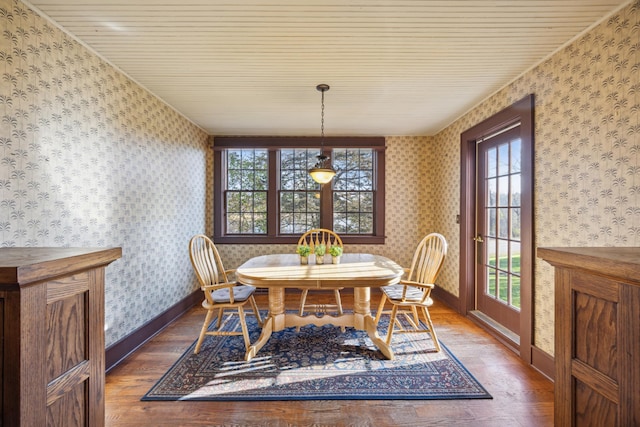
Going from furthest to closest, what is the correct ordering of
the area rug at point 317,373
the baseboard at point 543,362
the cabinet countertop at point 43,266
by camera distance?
the baseboard at point 543,362
the area rug at point 317,373
the cabinet countertop at point 43,266

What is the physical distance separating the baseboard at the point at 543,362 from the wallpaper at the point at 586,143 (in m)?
0.05

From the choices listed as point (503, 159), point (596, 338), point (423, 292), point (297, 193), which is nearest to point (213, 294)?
point (423, 292)

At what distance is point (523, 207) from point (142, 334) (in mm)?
3690

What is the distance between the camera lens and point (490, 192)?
133 inches

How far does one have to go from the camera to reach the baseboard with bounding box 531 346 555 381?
7.28 feet

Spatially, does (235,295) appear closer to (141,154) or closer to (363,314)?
(363,314)

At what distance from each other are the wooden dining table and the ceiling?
171 centimetres

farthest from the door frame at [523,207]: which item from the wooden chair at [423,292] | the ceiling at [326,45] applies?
the wooden chair at [423,292]

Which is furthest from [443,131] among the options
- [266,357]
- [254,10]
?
[266,357]

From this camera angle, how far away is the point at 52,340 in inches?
34.4

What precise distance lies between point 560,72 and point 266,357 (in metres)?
3.22

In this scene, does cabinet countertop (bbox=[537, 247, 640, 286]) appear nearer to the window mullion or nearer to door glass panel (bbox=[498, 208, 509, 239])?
door glass panel (bbox=[498, 208, 509, 239])

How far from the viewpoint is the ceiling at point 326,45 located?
1.79m

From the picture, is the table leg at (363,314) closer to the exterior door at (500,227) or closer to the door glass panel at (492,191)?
the exterior door at (500,227)
